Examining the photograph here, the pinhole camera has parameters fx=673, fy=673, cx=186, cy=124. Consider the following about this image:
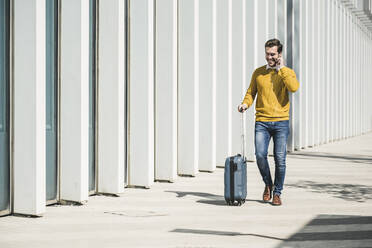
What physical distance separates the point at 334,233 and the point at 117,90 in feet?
14.3

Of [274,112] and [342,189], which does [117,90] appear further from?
[342,189]

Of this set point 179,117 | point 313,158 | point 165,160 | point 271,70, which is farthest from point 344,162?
point 271,70

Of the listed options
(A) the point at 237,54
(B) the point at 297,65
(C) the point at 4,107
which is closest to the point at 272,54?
(C) the point at 4,107

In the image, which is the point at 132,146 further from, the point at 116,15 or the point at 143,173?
the point at 116,15

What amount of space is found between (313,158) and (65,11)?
11.3m

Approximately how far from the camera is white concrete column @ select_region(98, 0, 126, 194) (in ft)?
32.9

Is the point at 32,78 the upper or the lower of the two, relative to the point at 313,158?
upper

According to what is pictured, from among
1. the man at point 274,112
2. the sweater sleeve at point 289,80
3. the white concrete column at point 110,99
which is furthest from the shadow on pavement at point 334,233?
the white concrete column at point 110,99

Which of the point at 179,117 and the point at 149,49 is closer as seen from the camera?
the point at 149,49

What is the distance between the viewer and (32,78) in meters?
7.92

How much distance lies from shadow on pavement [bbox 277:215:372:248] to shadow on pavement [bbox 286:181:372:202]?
6.50 feet

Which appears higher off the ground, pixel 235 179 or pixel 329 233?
pixel 235 179

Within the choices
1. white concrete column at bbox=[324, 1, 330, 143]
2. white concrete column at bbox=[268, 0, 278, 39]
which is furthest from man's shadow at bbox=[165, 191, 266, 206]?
white concrete column at bbox=[324, 1, 330, 143]

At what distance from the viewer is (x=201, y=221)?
7.73 m
